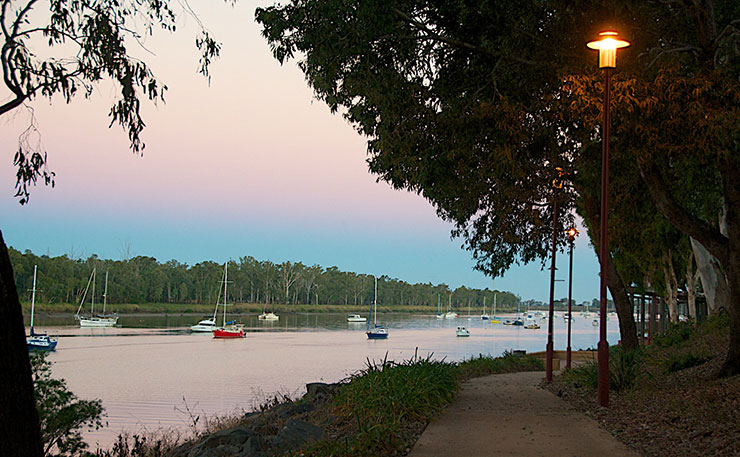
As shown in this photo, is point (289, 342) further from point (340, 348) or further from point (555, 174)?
point (555, 174)

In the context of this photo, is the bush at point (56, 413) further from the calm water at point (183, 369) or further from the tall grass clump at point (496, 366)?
the tall grass clump at point (496, 366)

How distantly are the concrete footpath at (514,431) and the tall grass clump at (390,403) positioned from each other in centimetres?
31

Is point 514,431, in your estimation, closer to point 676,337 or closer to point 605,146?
point 605,146

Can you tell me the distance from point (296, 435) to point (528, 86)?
337 inches

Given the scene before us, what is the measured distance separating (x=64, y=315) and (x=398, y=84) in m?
105

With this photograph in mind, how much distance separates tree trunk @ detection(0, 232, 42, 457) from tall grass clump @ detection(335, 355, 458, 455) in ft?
12.1

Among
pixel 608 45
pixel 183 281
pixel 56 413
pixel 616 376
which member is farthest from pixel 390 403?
pixel 183 281

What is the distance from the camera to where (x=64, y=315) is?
107 metres

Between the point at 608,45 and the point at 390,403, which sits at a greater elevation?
the point at 608,45

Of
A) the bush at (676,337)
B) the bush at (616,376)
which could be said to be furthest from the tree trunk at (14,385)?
Answer: the bush at (676,337)

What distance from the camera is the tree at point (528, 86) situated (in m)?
12.9

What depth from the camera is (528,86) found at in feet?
49.1

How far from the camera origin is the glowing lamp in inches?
441

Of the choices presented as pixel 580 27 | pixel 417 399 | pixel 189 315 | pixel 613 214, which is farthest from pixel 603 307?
pixel 189 315
